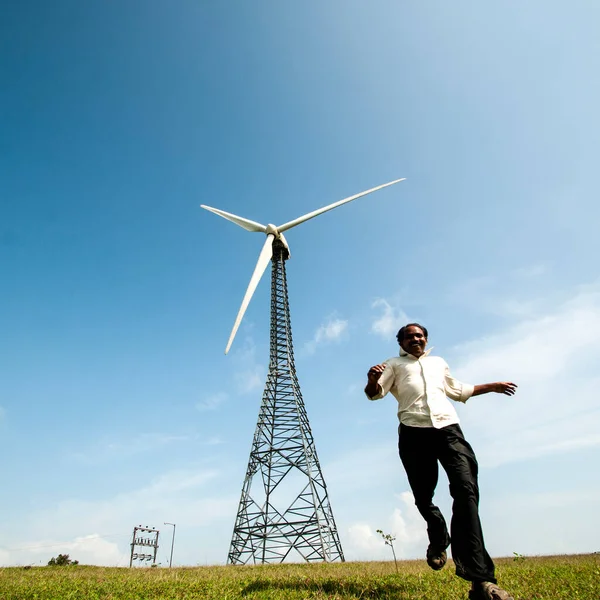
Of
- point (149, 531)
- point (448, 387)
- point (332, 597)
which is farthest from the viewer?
point (149, 531)

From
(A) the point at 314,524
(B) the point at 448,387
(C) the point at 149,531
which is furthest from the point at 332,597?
(C) the point at 149,531

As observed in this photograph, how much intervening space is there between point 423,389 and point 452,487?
3.67 ft

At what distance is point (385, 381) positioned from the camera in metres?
5.24

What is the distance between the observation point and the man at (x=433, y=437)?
4.36 meters

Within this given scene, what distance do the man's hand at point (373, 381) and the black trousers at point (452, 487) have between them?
1.96 ft

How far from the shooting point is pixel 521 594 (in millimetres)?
4668

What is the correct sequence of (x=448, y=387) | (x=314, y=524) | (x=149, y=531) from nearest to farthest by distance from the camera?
1. (x=448, y=387)
2. (x=314, y=524)
3. (x=149, y=531)

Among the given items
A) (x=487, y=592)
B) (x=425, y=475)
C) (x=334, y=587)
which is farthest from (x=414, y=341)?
(x=334, y=587)

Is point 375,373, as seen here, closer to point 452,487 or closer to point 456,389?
point 456,389

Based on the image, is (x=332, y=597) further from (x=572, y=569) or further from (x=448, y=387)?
(x=572, y=569)

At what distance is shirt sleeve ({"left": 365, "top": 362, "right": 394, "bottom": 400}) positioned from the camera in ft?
16.8

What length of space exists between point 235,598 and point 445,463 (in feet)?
9.43

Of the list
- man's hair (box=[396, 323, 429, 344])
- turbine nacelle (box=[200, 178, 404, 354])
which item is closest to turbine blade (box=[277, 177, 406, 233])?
turbine nacelle (box=[200, 178, 404, 354])

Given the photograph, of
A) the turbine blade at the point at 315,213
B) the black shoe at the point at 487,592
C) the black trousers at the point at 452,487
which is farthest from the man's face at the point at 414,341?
the turbine blade at the point at 315,213
